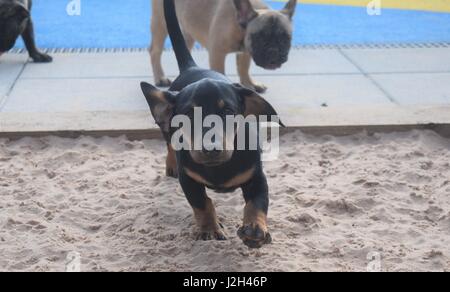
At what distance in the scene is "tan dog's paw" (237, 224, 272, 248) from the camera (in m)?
3.22

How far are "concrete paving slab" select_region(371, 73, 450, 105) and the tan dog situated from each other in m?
1.07

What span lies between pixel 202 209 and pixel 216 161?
0.44 m

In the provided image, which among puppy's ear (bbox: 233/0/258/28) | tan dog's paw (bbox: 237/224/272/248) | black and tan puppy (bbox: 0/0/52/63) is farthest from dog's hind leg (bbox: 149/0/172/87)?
tan dog's paw (bbox: 237/224/272/248)

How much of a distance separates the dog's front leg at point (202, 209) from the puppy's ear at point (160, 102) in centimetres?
29

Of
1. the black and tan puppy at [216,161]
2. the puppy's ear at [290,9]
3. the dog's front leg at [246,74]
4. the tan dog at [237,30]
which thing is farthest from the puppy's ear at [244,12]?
the black and tan puppy at [216,161]

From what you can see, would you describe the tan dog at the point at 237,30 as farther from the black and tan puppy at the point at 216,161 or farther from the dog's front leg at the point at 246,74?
the black and tan puppy at the point at 216,161

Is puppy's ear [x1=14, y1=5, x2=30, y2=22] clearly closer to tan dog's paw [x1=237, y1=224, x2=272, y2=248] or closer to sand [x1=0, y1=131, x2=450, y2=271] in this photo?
sand [x1=0, y1=131, x2=450, y2=271]

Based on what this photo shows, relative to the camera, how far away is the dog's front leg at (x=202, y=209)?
348 centimetres

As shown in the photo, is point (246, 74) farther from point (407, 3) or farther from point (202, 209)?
point (407, 3)

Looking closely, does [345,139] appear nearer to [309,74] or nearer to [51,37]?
[309,74]

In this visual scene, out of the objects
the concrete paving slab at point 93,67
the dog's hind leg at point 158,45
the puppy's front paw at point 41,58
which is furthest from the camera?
the puppy's front paw at point 41,58
